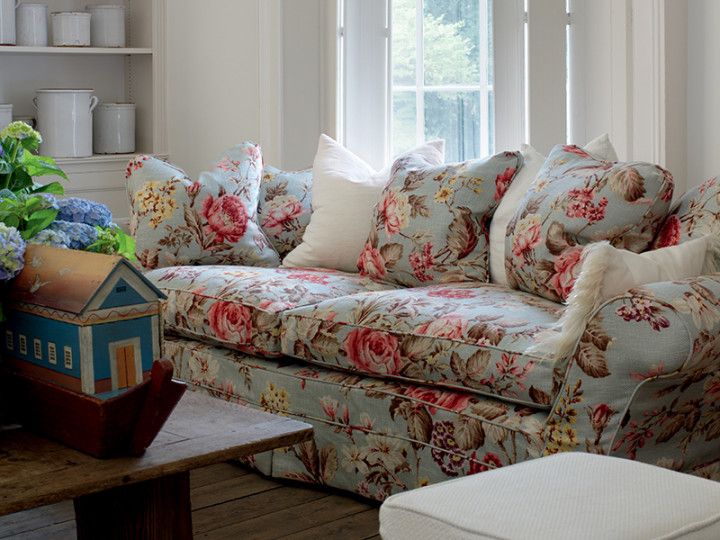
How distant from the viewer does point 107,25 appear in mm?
5008

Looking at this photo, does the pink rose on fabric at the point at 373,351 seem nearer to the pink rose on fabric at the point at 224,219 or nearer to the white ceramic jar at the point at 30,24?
the pink rose on fabric at the point at 224,219

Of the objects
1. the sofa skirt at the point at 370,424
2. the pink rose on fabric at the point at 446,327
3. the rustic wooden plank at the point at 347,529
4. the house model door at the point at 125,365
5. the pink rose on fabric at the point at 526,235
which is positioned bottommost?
the rustic wooden plank at the point at 347,529

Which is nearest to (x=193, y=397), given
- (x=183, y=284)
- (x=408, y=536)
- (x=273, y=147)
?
(x=408, y=536)

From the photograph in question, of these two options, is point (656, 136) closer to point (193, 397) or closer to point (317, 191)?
point (317, 191)

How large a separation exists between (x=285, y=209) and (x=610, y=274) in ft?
5.66

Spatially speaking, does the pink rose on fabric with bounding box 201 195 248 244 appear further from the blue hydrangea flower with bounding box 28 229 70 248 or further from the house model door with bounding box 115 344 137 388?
the house model door with bounding box 115 344 137 388

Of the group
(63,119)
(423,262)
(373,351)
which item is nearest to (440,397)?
(373,351)

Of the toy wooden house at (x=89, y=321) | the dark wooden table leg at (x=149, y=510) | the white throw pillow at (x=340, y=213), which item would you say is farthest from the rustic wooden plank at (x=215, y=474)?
the toy wooden house at (x=89, y=321)

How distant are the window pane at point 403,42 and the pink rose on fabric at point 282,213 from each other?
0.80m

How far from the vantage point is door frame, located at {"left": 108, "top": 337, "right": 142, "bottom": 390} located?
1729 mm

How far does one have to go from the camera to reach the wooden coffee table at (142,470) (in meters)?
1.62

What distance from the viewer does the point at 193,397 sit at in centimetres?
210

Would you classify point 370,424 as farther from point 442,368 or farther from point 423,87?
point 423,87

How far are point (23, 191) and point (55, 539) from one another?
96 cm
